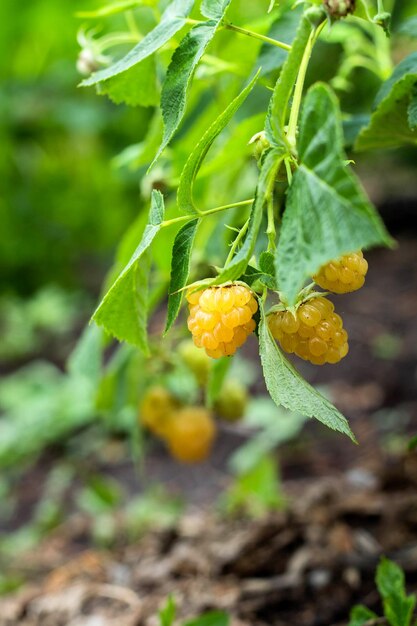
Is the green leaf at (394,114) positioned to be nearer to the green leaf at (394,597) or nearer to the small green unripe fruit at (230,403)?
the green leaf at (394,597)

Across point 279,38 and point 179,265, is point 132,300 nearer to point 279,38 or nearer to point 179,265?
point 179,265

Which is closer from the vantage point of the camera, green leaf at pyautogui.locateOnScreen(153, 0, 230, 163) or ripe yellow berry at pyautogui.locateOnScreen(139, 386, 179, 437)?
green leaf at pyautogui.locateOnScreen(153, 0, 230, 163)

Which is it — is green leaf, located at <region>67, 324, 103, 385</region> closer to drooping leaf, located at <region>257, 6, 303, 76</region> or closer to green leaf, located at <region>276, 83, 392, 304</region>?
drooping leaf, located at <region>257, 6, 303, 76</region>

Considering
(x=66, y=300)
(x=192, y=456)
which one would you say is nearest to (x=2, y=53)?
(x=66, y=300)

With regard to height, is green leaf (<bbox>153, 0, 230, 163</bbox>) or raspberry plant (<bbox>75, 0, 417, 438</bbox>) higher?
green leaf (<bbox>153, 0, 230, 163</bbox>)

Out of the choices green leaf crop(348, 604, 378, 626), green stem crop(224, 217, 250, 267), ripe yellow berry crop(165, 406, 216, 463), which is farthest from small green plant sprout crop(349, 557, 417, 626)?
ripe yellow berry crop(165, 406, 216, 463)

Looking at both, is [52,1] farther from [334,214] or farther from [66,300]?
[334,214]

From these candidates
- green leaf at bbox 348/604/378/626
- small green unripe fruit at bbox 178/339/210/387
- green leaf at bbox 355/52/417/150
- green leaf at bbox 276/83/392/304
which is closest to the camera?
green leaf at bbox 276/83/392/304
